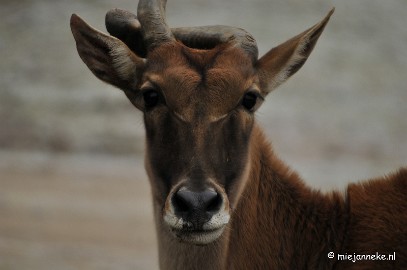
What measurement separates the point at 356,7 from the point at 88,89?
36.4ft

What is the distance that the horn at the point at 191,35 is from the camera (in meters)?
8.79

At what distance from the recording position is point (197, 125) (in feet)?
26.9

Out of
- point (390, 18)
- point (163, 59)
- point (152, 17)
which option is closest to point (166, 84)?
point (163, 59)

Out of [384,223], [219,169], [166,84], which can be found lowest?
[384,223]

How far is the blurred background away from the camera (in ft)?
68.5

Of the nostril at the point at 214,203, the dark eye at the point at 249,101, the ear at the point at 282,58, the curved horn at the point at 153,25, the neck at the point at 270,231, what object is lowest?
Answer: the neck at the point at 270,231

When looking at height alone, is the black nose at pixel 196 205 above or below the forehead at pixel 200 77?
below

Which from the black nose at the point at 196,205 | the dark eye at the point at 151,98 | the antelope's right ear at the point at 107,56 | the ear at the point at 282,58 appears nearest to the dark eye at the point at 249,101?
the ear at the point at 282,58

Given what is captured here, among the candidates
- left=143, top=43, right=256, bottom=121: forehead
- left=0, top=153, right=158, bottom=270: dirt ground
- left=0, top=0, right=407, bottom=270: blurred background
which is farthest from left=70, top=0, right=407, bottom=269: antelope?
left=0, top=0, right=407, bottom=270: blurred background

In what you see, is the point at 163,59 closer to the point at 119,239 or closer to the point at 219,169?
the point at 219,169

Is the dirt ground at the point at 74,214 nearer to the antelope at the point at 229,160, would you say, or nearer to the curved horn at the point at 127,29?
the curved horn at the point at 127,29

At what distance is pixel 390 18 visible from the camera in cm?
3447

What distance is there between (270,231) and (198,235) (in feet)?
4.10

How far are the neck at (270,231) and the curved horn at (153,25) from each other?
131 cm
